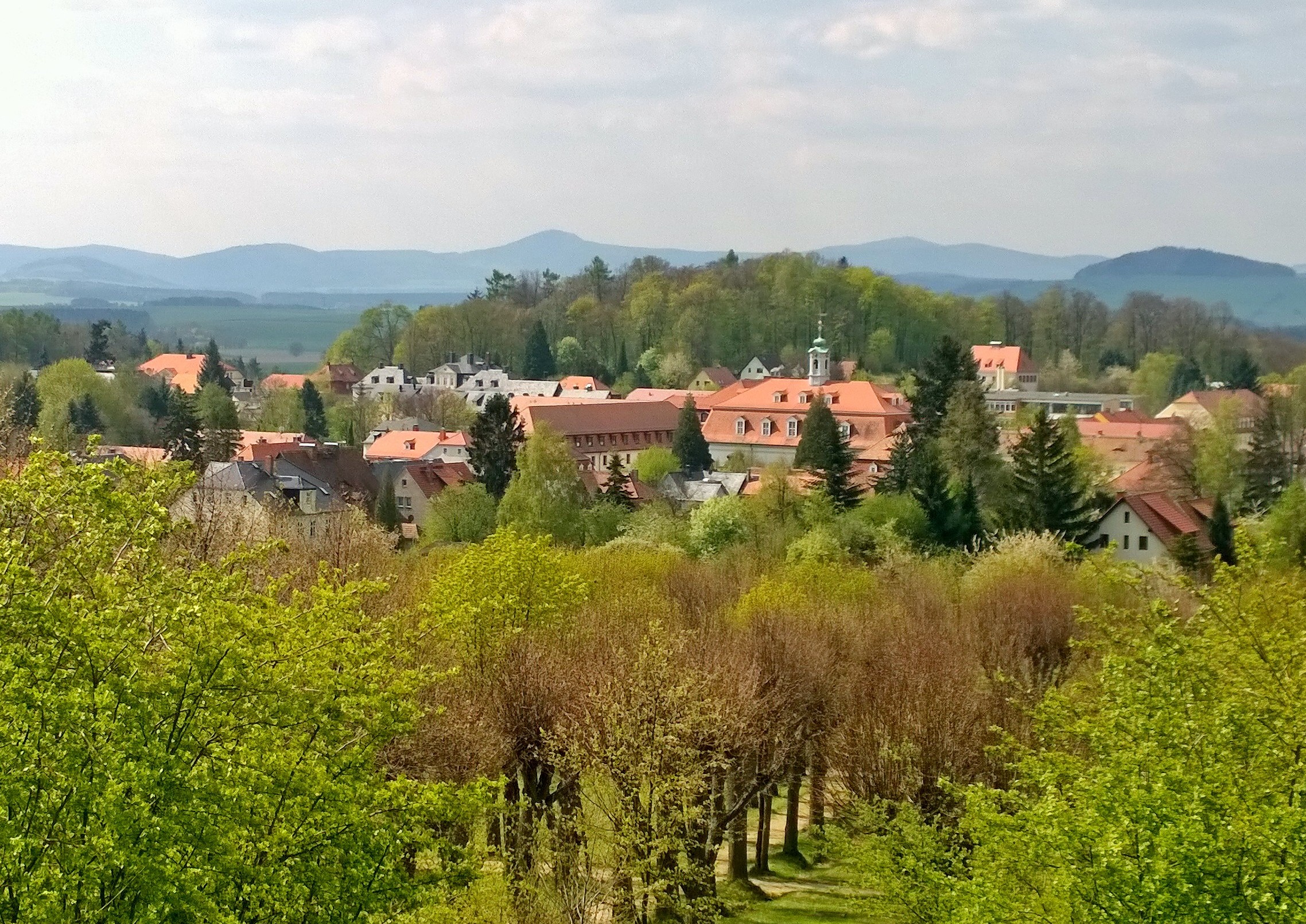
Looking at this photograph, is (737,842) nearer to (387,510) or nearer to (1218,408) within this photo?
(387,510)

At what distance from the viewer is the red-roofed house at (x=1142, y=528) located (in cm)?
5225

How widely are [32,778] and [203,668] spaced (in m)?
1.77

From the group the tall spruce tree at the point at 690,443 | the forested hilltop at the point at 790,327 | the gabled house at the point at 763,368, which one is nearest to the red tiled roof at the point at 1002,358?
the forested hilltop at the point at 790,327

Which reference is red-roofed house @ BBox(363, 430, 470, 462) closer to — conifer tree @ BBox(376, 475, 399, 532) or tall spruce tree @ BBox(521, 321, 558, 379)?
conifer tree @ BBox(376, 475, 399, 532)

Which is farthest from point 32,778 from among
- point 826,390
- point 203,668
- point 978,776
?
point 826,390

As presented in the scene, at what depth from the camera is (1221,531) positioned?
51.1m

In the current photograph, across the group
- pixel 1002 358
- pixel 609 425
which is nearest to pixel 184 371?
pixel 609 425

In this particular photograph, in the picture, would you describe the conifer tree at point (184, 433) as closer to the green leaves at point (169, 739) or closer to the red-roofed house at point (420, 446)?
the red-roofed house at point (420, 446)

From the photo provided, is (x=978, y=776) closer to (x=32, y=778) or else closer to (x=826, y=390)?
(x=32, y=778)

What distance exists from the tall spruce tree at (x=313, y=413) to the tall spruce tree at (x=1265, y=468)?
5979cm

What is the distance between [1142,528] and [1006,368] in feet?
250

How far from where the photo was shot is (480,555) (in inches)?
1164

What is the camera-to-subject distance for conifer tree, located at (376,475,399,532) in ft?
192

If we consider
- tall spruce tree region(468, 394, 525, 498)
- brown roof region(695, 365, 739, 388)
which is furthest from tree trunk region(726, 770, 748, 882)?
brown roof region(695, 365, 739, 388)
